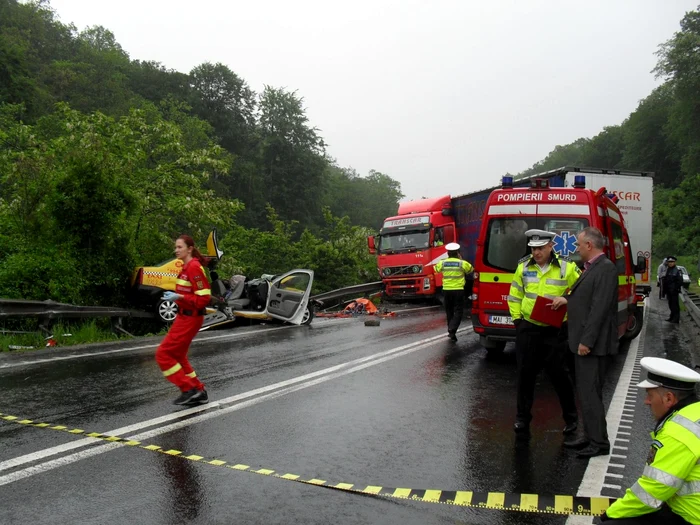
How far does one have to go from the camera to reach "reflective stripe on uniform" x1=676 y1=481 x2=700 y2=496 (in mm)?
2641

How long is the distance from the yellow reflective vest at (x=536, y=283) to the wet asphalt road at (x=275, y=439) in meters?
1.17

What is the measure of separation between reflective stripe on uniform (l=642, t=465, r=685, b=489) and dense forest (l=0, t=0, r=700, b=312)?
11.7 metres

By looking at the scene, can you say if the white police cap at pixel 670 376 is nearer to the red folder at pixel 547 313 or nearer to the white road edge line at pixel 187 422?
the red folder at pixel 547 313

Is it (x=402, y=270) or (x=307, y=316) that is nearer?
(x=307, y=316)

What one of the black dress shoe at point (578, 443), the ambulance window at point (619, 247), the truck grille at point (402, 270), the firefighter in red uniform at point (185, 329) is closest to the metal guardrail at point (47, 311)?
the firefighter in red uniform at point (185, 329)

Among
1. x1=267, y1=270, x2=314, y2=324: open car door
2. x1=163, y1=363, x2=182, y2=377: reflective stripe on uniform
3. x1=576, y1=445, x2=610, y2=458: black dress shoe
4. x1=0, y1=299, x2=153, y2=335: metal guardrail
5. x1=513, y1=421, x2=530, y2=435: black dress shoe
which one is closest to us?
x1=576, y1=445, x2=610, y2=458: black dress shoe

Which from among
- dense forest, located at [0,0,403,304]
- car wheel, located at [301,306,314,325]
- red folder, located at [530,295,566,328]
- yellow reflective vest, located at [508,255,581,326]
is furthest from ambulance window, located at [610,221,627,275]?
dense forest, located at [0,0,403,304]

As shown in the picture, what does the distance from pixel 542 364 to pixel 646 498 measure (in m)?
3.28

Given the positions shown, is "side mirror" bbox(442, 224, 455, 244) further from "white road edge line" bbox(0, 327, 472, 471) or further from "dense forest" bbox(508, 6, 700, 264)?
"dense forest" bbox(508, 6, 700, 264)

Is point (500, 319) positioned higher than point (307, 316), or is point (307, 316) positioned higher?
point (500, 319)

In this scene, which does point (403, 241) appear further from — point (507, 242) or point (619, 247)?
point (507, 242)

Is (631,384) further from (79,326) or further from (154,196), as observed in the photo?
(154,196)

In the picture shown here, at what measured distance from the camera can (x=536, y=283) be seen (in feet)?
20.0

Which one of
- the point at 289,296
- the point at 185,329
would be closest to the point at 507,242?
the point at 185,329
